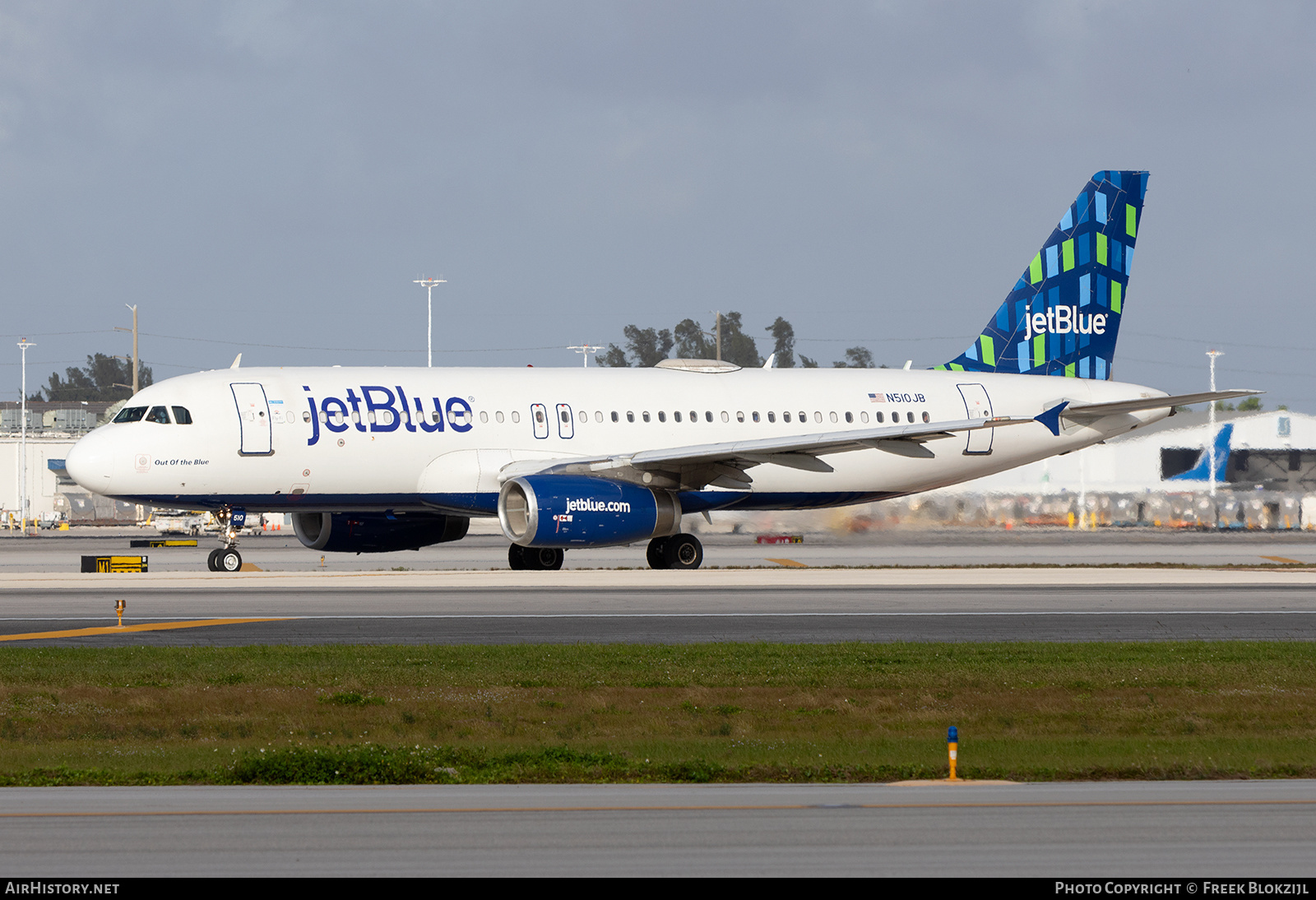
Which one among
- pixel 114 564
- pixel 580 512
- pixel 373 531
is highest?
pixel 580 512

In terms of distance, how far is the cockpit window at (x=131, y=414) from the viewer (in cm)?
3219

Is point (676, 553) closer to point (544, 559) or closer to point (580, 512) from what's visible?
point (544, 559)

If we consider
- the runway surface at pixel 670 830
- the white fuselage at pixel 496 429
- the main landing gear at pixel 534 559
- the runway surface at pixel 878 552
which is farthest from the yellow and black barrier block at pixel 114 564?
the runway surface at pixel 670 830

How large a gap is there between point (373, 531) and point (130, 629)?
13.5m

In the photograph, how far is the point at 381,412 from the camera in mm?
32875

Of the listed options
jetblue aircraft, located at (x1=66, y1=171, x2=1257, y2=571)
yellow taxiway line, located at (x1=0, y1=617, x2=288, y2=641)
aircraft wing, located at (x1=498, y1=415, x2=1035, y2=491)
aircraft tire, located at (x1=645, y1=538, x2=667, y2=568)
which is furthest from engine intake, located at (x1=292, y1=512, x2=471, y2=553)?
yellow taxiway line, located at (x1=0, y1=617, x2=288, y2=641)

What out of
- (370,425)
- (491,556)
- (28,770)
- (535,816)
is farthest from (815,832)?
(491,556)

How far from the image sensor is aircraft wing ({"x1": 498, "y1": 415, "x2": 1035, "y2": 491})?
32219 mm

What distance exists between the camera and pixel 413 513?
35656 millimetres

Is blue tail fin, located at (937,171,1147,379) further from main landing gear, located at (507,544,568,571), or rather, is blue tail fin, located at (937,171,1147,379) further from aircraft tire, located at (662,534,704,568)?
main landing gear, located at (507,544,568,571)

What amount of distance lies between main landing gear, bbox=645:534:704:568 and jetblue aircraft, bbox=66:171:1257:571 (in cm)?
5

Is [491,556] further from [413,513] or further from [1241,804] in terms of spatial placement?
[1241,804]

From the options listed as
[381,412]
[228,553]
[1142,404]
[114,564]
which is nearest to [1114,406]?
[1142,404]

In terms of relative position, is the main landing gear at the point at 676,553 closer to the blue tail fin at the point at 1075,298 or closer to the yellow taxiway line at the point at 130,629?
the blue tail fin at the point at 1075,298
